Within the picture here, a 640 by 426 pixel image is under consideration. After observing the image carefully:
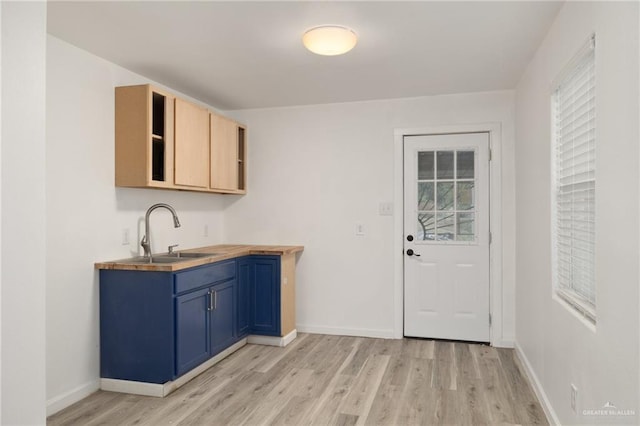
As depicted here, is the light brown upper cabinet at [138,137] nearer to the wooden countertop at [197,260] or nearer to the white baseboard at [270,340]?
the wooden countertop at [197,260]

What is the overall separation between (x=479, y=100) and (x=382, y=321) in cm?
233

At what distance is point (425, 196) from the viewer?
436cm

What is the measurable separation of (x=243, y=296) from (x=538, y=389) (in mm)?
2493

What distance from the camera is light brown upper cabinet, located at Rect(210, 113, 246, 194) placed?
411 cm

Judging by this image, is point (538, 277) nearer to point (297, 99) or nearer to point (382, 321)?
point (382, 321)

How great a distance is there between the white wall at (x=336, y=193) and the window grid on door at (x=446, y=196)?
0.98ft

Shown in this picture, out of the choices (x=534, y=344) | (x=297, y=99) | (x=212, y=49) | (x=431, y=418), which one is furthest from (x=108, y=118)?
(x=534, y=344)

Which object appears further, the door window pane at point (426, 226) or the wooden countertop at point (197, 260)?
the door window pane at point (426, 226)

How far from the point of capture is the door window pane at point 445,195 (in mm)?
4285

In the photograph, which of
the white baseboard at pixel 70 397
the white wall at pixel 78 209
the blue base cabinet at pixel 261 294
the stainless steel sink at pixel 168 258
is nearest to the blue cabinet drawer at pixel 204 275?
the stainless steel sink at pixel 168 258

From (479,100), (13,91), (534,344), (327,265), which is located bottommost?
(534,344)

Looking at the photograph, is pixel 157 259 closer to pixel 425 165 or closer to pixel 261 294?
pixel 261 294

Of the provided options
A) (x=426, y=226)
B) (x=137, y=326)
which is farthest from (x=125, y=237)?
(x=426, y=226)

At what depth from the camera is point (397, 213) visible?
4.38m
